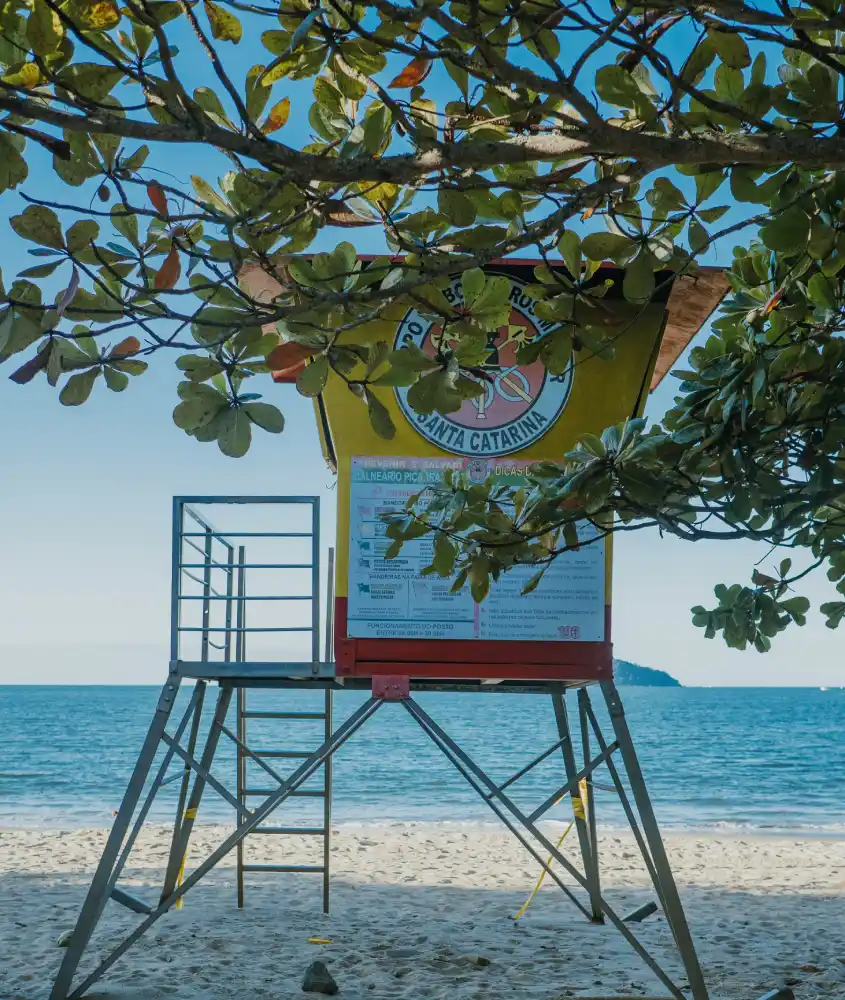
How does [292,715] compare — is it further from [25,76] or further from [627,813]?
[25,76]

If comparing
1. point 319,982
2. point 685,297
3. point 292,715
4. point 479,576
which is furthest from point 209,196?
point 292,715

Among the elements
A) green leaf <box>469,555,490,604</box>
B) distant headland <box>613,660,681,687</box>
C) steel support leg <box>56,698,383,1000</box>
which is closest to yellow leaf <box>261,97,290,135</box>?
green leaf <box>469,555,490,604</box>

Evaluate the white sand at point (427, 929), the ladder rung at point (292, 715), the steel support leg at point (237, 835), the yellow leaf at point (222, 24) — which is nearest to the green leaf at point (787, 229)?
the yellow leaf at point (222, 24)

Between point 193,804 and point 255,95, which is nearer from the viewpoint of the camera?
point 255,95

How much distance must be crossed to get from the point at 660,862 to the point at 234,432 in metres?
4.44

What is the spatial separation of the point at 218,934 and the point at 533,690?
11.9 ft

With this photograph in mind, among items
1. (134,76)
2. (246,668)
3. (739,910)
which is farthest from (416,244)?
(739,910)

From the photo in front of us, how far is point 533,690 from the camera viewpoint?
7.16m

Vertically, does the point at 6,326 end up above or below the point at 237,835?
above

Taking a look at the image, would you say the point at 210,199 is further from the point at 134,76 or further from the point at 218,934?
the point at 218,934

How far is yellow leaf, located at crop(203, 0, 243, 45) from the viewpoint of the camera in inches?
121

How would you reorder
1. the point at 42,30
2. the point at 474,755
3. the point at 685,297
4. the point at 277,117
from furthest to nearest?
the point at 474,755 < the point at 685,297 < the point at 277,117 < the point at 42,30

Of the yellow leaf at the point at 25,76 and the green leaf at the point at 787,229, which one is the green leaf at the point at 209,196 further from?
the green leaf at the point at 787,229

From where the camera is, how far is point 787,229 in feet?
9.95
